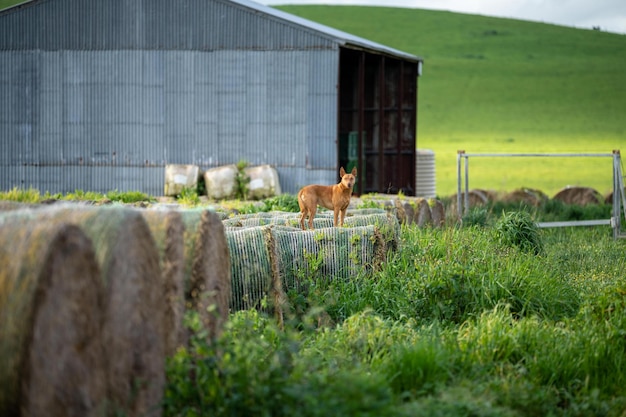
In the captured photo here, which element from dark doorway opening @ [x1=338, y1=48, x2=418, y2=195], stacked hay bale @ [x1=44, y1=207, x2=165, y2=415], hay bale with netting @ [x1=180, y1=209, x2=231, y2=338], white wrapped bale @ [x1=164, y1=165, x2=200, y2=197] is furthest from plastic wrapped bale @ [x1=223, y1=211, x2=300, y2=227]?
dark doorway opening @ [x1=338, y1=48, x2=418, y2=195]

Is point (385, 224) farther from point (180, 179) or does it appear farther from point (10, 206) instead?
point (180, 179)

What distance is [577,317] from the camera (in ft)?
29.7

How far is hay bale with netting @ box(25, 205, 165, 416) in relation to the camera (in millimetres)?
5367

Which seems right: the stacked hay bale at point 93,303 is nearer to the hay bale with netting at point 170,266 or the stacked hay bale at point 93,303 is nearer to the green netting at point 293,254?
the hay bale with netting at point 170,266

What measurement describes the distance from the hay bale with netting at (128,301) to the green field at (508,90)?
4367 cm

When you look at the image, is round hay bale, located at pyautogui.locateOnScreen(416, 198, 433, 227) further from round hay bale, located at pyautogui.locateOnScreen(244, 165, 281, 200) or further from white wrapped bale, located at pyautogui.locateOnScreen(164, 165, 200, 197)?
white wrapped bale, located at pyautogui.locateOnScreen(164, 165, 200, 197)

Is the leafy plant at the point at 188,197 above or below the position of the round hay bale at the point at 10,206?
below

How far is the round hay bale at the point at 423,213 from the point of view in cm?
1750

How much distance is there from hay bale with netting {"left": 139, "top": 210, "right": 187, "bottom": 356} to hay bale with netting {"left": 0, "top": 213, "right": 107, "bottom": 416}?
3.04 feet

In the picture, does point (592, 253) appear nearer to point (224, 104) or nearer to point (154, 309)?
point (154, 309)

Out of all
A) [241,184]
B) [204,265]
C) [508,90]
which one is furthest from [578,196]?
[508,90]

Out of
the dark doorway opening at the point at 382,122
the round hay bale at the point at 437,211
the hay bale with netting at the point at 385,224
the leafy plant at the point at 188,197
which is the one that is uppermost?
the dark doorway opening at the point at 382,122

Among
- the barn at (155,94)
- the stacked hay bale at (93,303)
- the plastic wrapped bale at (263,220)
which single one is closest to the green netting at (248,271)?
the plastic wrapped bale at (263,220)

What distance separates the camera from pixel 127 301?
18.1ft
